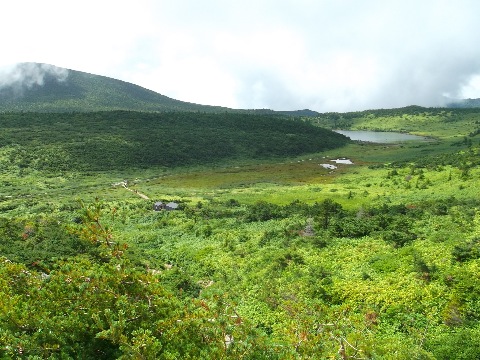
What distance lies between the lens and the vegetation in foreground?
951 cm

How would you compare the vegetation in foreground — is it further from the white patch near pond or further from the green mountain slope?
the white patch near pond

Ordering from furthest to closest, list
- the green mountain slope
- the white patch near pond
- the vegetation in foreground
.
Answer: the white patch near pond < the green mountain slope < the vegetation in foreground

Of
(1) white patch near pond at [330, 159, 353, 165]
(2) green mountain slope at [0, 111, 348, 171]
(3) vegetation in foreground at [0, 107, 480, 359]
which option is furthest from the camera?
(1) white patch near pond at [330, 159, 353, 165]

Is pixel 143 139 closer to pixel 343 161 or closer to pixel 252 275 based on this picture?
pixel 343 161

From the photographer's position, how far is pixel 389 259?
23125 mm

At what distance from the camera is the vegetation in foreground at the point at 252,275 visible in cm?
951

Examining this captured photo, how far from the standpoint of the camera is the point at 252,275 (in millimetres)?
24500

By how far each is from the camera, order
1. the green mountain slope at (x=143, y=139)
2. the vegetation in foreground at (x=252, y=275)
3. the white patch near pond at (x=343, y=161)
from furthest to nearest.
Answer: the white patch near pond at (x=343, y=161)
the green mountain slope at (x=143, y=139)
the vegetation in foreground at (x=252, y=275)

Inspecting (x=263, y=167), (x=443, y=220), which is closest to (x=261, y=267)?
(x=443, y=220)

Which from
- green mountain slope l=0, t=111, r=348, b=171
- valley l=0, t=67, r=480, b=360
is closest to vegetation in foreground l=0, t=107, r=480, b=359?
valley l=0, t=67, r=480, b=360

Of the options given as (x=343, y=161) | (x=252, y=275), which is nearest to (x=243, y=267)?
(x=252, y=275)

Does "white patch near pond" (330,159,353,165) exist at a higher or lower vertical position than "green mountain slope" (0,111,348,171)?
lower

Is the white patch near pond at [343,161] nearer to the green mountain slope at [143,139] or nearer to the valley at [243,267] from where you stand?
the valley at [243,267]

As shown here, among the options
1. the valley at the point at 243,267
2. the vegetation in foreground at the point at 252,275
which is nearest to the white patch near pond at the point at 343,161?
the valley at the point at 243,267
